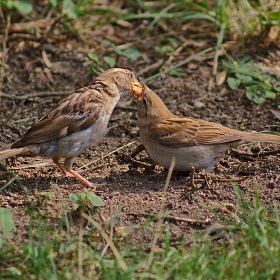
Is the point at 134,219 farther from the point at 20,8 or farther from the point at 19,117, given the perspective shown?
the point at 20,8

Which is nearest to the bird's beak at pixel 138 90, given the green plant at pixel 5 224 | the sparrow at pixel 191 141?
the sparrow at pixel 191 141

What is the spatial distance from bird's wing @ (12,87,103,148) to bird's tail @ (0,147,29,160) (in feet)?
0.18

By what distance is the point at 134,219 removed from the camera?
5.30 m

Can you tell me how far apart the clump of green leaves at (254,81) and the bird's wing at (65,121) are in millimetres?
2165

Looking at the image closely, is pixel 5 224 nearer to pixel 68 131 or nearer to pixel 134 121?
pixel 68 131

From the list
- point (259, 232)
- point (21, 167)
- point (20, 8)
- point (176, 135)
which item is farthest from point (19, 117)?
point (259, 232)

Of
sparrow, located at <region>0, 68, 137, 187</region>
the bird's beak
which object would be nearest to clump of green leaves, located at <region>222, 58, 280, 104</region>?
the bird's beak

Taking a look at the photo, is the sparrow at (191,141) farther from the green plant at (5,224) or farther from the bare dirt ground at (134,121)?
the green plant at (5,224)

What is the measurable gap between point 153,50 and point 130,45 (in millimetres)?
349

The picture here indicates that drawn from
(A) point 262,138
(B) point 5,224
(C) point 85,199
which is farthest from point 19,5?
(B) point 5,224

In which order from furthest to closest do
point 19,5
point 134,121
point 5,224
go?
point 19,5 < point 134,121 < point 5,224

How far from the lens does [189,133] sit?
6.30 metres

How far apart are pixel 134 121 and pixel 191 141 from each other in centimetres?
148

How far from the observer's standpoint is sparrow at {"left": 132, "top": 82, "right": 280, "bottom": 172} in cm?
620
